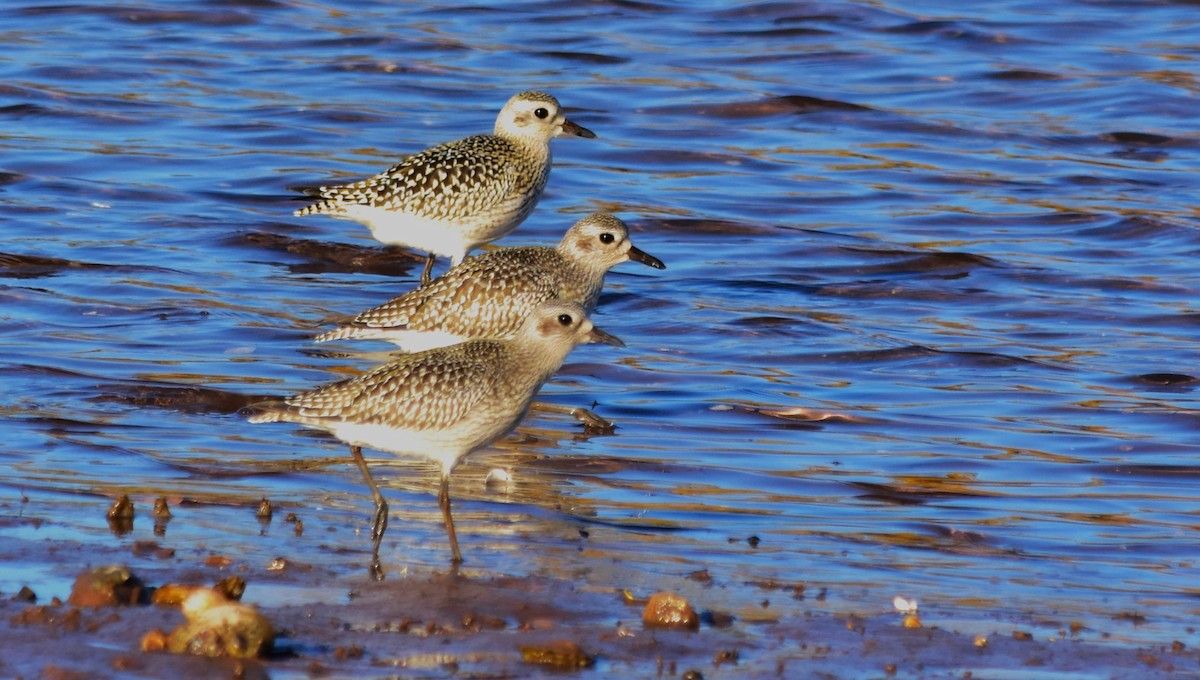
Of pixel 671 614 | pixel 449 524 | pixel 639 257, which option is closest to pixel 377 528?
pixel 449 524

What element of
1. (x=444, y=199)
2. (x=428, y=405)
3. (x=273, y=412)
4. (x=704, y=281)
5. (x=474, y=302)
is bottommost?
(x=704, y=281)

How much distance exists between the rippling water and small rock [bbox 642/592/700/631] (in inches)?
31.4

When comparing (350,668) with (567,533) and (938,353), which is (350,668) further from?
(938,353)

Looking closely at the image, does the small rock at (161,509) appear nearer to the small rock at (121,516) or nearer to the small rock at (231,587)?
the small rock at (121,516)

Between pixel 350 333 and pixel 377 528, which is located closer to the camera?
pixel 377 528

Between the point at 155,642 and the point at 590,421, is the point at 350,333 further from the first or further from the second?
the point at 155,642

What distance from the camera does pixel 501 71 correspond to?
2081 centimetres

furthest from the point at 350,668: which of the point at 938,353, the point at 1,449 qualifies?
the point at 938,353

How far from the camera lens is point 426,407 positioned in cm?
774

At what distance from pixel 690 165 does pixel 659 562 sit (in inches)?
413

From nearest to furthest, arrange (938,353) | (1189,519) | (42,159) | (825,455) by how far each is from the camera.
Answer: (1189,519) < (825,455) < (938,353) < (42,159)

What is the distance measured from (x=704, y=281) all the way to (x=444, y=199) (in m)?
2.34

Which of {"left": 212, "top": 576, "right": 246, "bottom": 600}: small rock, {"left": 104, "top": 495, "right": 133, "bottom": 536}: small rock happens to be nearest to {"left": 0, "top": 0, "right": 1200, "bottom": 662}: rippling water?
{"left": 104, "top": 495, "right": 133, "bottom": 536}: small rock

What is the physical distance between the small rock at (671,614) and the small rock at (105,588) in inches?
68.5
